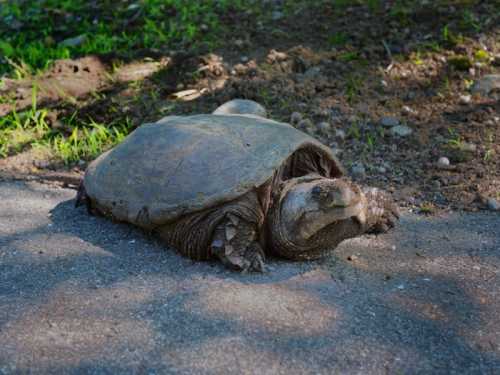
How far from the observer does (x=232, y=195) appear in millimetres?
2459

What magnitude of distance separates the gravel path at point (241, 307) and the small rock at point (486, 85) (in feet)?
5.06

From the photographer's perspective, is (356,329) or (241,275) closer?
(356,329)

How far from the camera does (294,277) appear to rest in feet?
8.00

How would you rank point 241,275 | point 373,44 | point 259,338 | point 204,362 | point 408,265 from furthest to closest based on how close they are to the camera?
point 373,44 → point 408,265 → point 241,275 → point 259,338 → point 204,362

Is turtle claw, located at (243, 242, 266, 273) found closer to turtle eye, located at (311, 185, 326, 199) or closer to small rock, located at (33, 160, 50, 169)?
turtle eye, located at (311, 185, 326, 199)

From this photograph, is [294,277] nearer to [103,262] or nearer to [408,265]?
[408,265]

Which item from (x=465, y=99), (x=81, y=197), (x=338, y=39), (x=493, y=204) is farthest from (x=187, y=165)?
(x=338, y=39)

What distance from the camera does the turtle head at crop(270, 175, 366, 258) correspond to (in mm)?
2359

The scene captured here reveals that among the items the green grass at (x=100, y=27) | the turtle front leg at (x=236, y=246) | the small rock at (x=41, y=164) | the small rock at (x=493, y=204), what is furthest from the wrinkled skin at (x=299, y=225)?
the green grass at (x=100, y=27)

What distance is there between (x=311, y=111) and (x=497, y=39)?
1.60 meters

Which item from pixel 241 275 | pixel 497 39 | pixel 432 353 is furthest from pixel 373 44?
pixel 432 353

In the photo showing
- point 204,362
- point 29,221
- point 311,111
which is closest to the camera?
point 204,362

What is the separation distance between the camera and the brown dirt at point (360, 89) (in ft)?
11.9

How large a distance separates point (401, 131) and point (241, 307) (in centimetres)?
214
